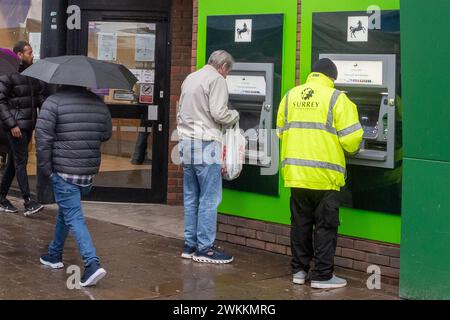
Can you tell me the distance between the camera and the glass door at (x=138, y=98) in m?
9.05

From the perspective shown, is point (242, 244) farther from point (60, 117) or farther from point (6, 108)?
point (6, 108)

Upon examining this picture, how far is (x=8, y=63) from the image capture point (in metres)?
8.32

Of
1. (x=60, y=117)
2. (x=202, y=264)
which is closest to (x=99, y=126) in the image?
(x=60, y=117)

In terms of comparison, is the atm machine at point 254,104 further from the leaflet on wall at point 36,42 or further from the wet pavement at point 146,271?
the leaflet on wall at point 36,42

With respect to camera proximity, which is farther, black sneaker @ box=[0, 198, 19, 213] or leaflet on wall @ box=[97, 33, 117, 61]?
leaflet on wall @ box=[97, 33, 117, 61]

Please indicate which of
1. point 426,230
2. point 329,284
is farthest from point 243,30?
point 426,230

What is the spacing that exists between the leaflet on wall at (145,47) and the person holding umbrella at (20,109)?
1.34 m

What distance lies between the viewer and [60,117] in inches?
220

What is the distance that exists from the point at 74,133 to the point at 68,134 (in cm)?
4

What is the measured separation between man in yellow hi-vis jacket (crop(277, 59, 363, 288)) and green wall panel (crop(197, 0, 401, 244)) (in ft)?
1.38

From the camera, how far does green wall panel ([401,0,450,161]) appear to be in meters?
4.94

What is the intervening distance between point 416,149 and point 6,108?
15.1 ft

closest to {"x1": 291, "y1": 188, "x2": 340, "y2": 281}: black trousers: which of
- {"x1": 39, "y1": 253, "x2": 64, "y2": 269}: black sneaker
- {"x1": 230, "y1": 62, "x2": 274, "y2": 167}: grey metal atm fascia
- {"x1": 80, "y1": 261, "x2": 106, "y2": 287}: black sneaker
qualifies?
{"x1": 230, "y1": 62, "x2": 274, "y2": 167}: grey metal atm fascia

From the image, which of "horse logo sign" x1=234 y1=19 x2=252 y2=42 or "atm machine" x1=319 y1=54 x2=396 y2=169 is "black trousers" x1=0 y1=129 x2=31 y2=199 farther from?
"atm machine" x1=319 y1=54 x2=396 y2=169
